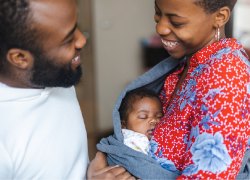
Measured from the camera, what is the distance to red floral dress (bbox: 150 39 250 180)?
0.78 metres

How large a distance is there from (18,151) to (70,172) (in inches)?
10.8

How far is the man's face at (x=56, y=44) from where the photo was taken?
3.01ft

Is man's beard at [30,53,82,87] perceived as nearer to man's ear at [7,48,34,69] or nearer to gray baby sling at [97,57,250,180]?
man's ear at [7,48,34,69]

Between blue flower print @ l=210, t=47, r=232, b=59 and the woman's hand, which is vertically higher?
blue flower print @ l=210, t=47, r=232, b=59

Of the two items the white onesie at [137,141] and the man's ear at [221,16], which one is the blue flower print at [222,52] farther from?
the white onesie at [137,141]

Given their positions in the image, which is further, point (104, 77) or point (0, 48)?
point (104, 77)

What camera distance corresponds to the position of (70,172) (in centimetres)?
112

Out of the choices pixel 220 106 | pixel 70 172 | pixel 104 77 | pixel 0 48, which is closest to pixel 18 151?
pixel 70 172

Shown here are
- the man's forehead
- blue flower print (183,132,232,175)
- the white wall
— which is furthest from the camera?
the white wall

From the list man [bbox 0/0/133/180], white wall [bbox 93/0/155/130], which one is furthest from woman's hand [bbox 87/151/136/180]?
white wall [bbox 93/0/155/130]

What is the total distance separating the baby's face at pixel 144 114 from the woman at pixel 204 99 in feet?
0.53

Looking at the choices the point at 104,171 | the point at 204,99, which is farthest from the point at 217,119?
the point at 104,171

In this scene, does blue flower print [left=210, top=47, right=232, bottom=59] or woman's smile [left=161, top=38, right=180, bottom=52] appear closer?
blue flower print [left=210, top=47, right=232, bottom=59]

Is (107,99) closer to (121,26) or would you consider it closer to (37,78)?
(121,26)
